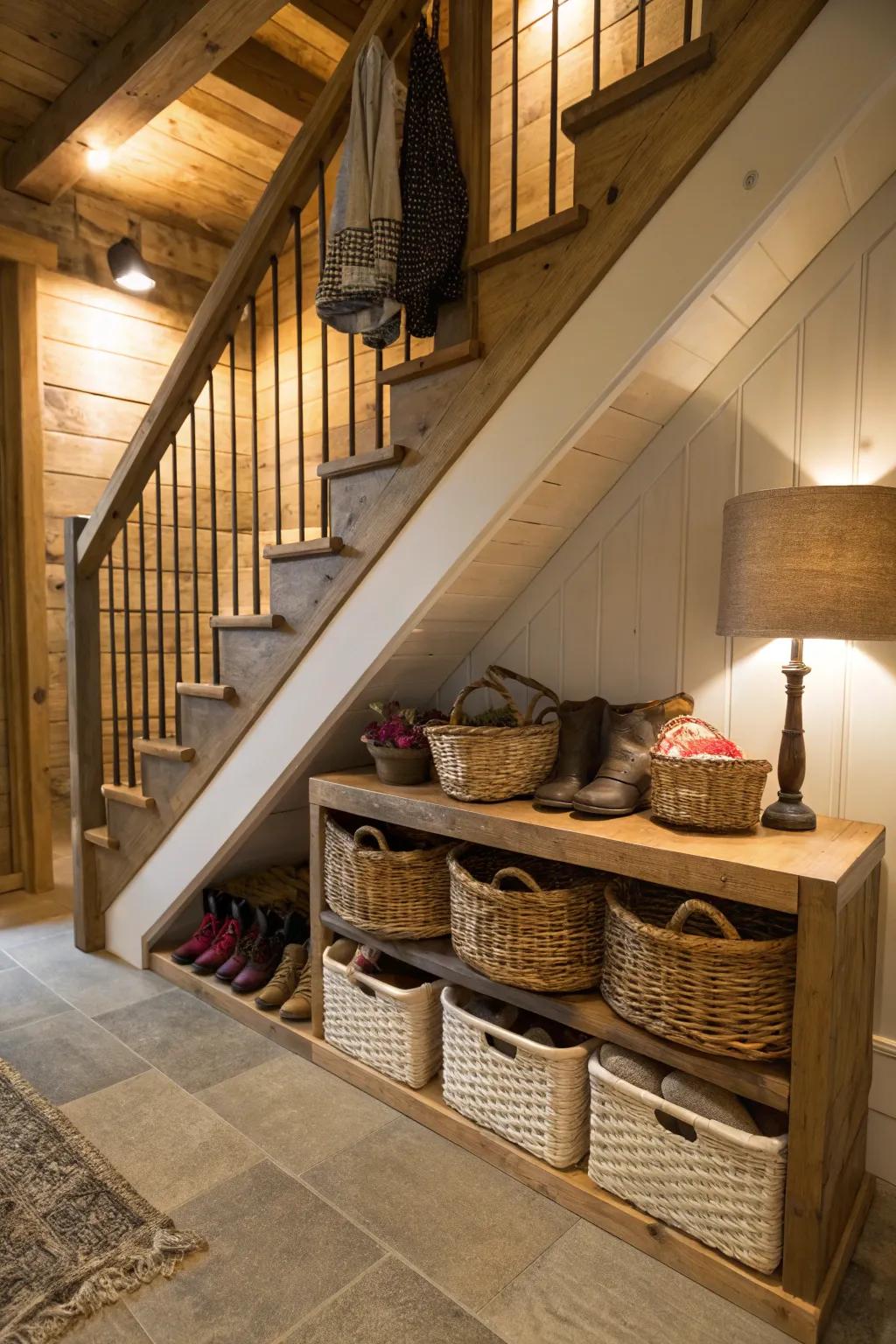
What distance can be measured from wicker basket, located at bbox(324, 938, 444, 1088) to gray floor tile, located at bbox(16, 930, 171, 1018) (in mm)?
677

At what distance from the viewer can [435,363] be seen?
1552 mm

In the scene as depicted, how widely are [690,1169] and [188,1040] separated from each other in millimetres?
1242

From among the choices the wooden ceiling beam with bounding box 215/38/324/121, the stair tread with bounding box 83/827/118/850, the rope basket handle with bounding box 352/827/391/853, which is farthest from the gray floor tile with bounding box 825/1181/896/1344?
the wooden ceiling beam with bounding box 215/38/324/121

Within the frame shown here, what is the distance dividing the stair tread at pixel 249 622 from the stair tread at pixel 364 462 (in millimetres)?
343

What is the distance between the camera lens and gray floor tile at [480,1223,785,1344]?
45.8 inches

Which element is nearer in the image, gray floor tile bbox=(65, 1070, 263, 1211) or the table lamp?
the table lamp

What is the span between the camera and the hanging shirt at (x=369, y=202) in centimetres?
152

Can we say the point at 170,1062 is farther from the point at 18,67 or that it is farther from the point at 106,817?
the point at 18,67

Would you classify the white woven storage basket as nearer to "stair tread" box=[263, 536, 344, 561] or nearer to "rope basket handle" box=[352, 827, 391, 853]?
"rope basket handle" box=[352, 827, 391, 853]

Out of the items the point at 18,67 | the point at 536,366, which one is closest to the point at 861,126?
the point at 536,366

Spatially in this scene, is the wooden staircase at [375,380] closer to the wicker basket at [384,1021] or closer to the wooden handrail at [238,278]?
the wooden handrail at [238,278]

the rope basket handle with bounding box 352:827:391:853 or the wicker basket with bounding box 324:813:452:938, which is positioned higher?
the rope basket handle with bounding box 352:827:391:853

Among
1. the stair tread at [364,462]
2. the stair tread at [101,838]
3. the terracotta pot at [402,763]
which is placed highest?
the stair tread at [364,462]

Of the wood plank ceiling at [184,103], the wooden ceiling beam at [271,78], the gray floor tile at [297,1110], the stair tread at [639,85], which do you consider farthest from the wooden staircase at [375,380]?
the wooden ceiling beam at [271,78]
